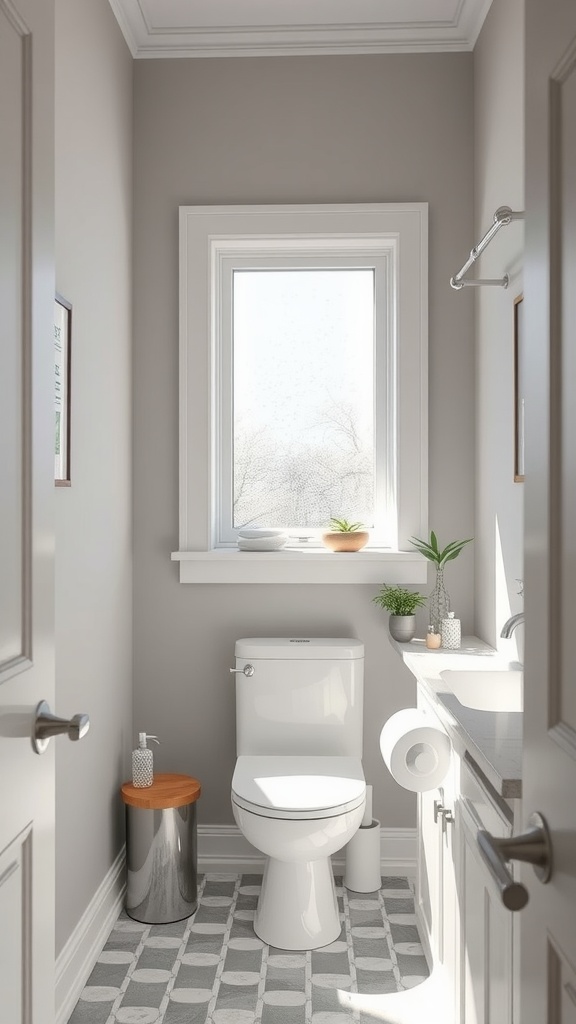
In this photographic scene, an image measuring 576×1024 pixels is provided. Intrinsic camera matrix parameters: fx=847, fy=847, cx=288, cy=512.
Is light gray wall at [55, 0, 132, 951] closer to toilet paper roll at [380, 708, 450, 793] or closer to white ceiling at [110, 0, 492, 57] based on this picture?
white ceiling at [110, 0, 492, 57]

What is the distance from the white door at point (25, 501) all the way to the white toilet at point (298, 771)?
1.12 metres

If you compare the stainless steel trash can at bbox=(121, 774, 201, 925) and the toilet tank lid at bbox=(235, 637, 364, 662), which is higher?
the toilet tank lid at bbox=(235, 637, 364, 662)

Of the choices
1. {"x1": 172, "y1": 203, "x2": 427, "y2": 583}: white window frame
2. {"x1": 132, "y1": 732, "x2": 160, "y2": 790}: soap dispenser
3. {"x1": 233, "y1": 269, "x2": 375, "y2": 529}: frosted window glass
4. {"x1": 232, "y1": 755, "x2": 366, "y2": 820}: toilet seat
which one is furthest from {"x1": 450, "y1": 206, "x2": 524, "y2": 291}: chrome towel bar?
{"x1": 132, "y1": 732, "x2": 160, "y2": 790}: soap dispenser

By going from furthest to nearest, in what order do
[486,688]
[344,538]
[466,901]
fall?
[344,538] → [486,688] → [466,901]

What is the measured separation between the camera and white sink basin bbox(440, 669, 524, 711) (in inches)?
83.4

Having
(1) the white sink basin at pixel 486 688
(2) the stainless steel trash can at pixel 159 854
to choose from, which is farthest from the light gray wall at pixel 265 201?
(1) the white sink basin at pixel 486 688

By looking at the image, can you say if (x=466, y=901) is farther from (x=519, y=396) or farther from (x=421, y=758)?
(x=519, y=396)

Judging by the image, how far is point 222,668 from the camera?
294 centimetres

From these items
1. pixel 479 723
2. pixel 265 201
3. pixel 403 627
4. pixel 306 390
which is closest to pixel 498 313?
pixel 306 390

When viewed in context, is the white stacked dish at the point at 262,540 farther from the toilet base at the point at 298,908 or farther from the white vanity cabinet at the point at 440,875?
the toilet base at the point at 298,908

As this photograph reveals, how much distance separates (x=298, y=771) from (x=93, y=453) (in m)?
1.09

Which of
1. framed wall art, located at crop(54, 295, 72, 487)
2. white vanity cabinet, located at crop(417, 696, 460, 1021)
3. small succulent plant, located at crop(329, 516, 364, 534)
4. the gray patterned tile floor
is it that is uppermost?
framed wall art, located at crop(54, 295, 72, 487)

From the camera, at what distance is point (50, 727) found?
42.3 inches

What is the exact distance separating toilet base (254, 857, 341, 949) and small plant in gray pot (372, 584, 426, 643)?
0.74 meters
